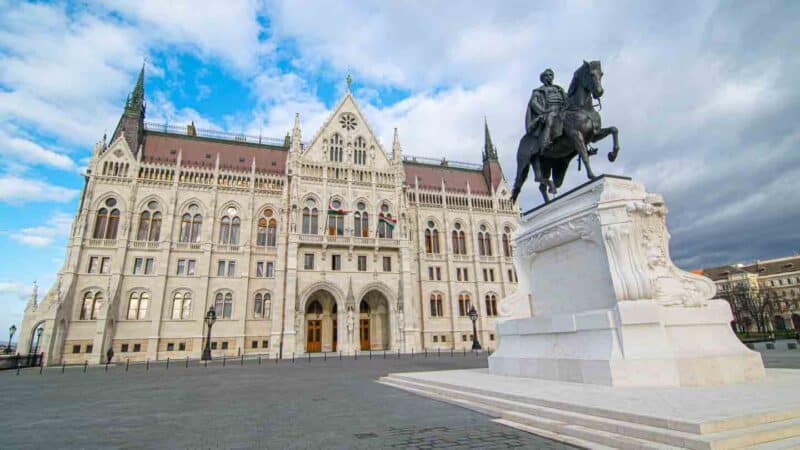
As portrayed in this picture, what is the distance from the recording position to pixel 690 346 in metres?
6.76

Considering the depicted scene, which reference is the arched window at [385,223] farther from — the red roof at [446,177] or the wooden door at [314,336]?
the wooden door at [314,336]

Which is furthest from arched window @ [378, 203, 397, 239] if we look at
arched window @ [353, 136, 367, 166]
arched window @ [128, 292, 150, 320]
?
arched window @ [128, 292, 150, 320]

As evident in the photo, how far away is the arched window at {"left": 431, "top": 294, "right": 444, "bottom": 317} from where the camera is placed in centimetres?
4081

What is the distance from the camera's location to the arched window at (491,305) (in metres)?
42.9

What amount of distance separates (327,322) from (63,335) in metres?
20.3

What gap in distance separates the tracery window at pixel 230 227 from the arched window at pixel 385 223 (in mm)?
13759

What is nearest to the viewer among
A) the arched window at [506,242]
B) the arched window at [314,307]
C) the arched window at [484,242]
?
the arched window at [314,307]

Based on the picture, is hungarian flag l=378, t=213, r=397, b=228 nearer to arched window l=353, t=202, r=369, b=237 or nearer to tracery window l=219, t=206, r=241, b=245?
arched window l=353, t=202, r=369, b=237

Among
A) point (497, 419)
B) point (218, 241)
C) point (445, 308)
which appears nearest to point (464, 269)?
point (445, 308)

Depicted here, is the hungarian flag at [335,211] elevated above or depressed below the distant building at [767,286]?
above

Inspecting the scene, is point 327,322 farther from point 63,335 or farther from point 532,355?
point 532,355

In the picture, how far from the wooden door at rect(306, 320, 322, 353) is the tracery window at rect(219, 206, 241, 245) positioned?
424 inches

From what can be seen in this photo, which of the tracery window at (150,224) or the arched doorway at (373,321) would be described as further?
the arched doorway at (373,321)

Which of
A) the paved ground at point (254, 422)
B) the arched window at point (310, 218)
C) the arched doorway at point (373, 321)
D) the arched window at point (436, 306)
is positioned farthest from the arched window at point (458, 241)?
the paved ground at point (254, 422)
